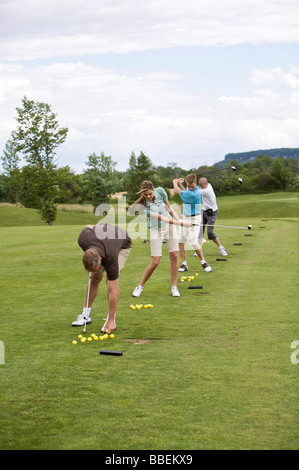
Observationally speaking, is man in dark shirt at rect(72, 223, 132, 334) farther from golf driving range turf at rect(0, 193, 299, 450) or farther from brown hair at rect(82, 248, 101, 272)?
golf driving range turf at rect(0, 193, 299, 450)

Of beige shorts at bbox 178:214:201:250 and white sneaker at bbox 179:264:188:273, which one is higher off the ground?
beige shorts at bbox 178:214:201:250

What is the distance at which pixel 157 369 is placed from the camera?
21.7 feet

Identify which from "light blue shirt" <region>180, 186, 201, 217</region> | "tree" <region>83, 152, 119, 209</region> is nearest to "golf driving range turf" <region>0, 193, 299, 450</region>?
"light blue shirt" <region>180, 186, 201, 217</region>

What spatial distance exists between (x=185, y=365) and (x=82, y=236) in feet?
8.00

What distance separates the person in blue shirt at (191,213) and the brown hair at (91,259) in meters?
6.77

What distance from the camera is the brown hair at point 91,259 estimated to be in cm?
729

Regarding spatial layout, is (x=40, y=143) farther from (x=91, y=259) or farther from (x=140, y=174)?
(x=91, y=259)

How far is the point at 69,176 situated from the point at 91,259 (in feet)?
207

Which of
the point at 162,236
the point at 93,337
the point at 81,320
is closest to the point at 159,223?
the point at 162,236

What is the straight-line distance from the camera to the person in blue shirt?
14.3 metres

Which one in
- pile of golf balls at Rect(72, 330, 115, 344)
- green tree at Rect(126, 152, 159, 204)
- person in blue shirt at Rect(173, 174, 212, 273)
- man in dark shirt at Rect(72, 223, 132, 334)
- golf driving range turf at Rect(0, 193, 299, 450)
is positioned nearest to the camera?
golf driving range turf at Rect(0, 193, 299, 450)

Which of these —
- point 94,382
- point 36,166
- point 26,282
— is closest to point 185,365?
point 94,382

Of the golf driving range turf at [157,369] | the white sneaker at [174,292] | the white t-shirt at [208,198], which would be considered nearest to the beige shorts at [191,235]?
the golf driving range turf at [157,369]
